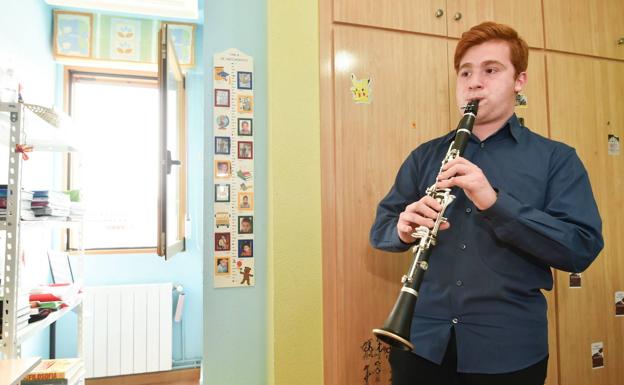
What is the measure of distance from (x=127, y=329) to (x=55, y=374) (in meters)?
1.15

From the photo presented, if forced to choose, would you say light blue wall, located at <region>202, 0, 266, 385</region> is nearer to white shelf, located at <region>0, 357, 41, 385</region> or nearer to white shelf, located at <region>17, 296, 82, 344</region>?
white shelf, located at <region>0, 357, 41, 385</region>

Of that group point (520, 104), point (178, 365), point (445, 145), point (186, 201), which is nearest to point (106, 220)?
point (186, 201)

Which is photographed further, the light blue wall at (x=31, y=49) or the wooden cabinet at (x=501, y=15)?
the light blue wall at (x=31, y=49)

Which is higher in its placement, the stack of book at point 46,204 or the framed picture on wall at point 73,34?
the framed picture on wall at point 73,34

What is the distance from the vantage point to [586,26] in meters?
1.58

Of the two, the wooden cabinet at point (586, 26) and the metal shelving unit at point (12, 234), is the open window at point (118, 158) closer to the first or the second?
the metal shelving unit at point (12, 234)

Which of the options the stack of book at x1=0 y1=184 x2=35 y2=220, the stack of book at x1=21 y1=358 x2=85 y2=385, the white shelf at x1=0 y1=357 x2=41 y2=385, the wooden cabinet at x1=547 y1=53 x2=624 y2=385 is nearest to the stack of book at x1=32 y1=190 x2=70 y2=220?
the stack of book at x1=0 y1=184 x2=35 y2=220

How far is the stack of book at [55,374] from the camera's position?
1453 mm

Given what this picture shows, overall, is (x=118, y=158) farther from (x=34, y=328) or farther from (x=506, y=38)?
(x=506, y=38)

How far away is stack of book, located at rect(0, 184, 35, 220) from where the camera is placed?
125 centimetres

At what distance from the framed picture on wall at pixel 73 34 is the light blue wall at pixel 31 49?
0.05m

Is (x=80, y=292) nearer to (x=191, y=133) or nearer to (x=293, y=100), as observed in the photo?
(x=191, y=133)

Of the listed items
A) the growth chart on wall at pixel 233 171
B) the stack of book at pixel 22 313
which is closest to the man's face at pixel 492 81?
the growth chart on wall at pixel 233 171

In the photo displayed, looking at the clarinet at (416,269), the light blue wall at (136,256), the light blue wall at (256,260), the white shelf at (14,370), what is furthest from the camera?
the light blue wall at (136,256)
